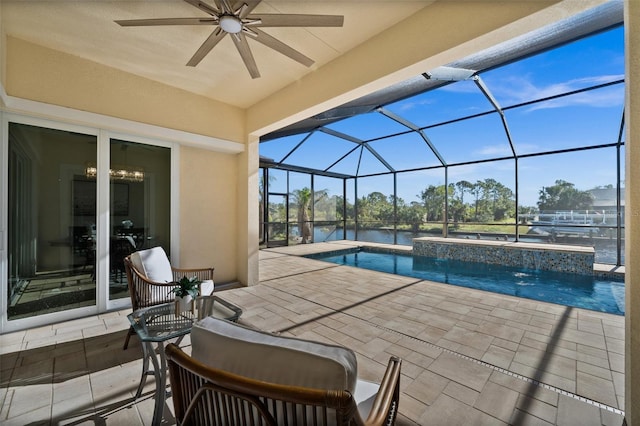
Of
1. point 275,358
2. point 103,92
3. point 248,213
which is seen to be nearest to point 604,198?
point 248,213

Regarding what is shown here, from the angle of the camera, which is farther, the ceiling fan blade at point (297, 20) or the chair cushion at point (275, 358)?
the ceiling fan blade at point (297, 20)

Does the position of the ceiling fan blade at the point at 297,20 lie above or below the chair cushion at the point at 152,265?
above

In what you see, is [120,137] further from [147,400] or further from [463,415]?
[463,415]

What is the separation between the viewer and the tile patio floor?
1.68 m

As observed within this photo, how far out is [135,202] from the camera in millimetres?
3676

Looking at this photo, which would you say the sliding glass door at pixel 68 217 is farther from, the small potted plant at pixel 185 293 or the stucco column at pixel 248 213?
the small potted plant at pixel 185 293

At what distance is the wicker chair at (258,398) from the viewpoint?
706mm

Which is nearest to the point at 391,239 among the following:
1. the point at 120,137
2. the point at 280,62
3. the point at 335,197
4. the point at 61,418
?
the point at 335,197

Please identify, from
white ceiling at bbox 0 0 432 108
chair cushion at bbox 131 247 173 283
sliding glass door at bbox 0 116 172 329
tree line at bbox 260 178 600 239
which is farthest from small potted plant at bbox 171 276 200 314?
tree line at bbox 260 178 600 239

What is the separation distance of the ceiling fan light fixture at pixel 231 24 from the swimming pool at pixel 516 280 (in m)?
5.21

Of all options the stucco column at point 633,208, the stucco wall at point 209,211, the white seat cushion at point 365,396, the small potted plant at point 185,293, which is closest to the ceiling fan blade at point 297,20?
the stucco column at point 633,208

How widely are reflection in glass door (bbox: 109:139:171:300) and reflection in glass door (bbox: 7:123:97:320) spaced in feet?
0.70

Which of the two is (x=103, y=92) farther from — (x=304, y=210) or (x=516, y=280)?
(x=516, y=280)

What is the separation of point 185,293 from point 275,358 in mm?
1685
